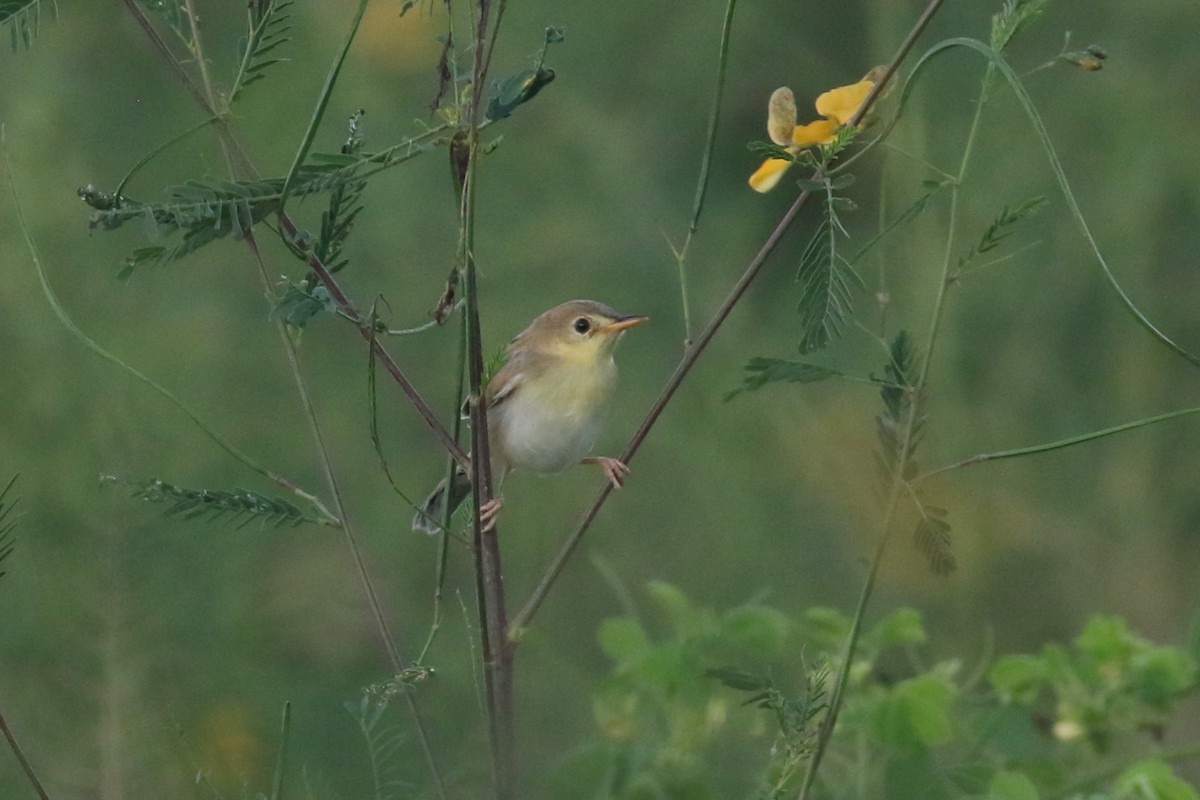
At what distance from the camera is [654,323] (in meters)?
5.14

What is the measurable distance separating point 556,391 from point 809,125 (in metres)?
1.57

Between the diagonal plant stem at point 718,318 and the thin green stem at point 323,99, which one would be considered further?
the diagonal plant stem at point 718,318

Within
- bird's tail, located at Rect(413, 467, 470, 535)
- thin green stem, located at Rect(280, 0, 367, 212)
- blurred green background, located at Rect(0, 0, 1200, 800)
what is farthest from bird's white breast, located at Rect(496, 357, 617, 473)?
thin green stem, located at Rect(280, 0, 367, 212)

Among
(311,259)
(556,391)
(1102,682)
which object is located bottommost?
(1102,682)

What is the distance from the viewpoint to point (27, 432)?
3.84 meters

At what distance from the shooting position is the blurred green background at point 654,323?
14.1 feet

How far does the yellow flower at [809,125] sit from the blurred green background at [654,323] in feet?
7.61

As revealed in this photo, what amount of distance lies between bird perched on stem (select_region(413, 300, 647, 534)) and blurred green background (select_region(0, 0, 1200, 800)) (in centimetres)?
80

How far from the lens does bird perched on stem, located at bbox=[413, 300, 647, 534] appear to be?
10.8 ft

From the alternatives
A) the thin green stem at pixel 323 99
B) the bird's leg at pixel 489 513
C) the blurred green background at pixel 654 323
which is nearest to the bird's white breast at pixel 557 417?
→ the blurred green background at pixel 654 323

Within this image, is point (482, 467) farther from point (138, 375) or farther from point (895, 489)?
point (895, 489)

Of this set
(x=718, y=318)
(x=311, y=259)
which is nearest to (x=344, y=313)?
(x=311, y=259)

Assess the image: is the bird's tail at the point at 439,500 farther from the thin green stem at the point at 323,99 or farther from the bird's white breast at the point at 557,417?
the thin green stem at the point at 323,99

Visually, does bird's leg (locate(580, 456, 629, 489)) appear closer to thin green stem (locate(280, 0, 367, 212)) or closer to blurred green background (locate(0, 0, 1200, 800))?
thin green stem (locate(280, 0, 367, 212))
